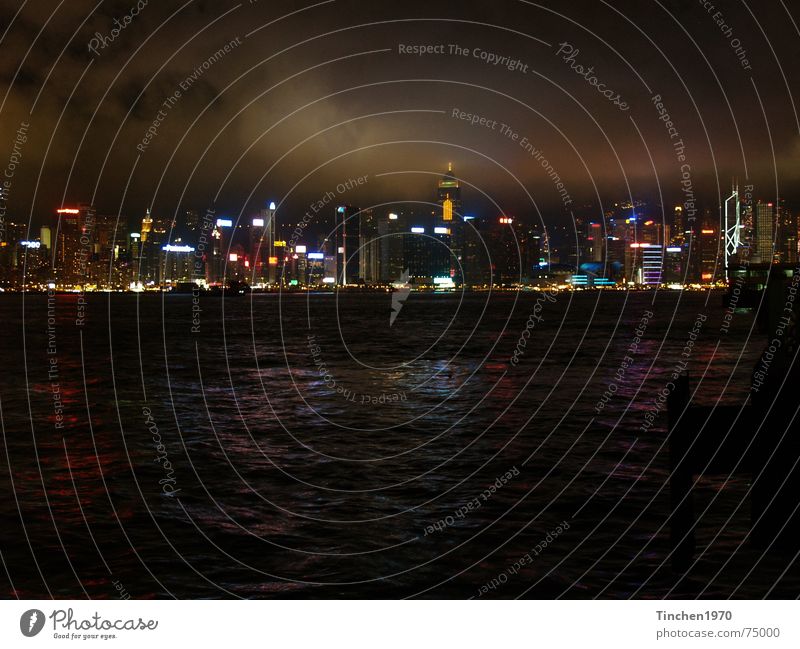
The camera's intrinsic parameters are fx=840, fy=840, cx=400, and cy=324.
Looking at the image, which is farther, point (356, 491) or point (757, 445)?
point (356, 491)

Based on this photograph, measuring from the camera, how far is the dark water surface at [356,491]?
11.0 m

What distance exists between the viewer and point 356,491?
1562cm

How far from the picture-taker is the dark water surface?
36.0 feet

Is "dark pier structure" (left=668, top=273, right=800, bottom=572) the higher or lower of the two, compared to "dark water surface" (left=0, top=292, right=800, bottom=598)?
higher

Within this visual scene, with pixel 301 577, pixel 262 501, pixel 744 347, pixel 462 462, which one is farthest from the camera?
pixel 744 347

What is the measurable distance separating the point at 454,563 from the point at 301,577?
83.3 inches

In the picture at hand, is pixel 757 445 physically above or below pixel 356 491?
above

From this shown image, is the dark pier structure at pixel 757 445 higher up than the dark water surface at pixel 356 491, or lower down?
higher up

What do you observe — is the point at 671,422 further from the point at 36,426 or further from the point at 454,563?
the point at 36,426

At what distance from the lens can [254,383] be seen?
34625 millimetres

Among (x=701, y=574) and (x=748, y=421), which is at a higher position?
(x=748, y=421)

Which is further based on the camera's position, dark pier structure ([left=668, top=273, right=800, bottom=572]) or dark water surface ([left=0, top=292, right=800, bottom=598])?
dark pier structure ([left=668, top=273, right=800, bottom=572])

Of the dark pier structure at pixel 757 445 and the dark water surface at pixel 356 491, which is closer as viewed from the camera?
the dark water surface at pixel 356 491

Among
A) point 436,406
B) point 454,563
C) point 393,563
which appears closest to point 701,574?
point 454,563
